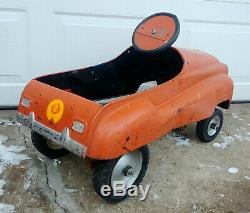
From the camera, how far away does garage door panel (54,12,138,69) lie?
333 cm

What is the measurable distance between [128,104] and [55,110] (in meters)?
0.45

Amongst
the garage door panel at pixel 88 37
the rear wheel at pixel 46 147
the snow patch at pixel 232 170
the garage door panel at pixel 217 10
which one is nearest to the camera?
the rear wheel at pixel 46 147

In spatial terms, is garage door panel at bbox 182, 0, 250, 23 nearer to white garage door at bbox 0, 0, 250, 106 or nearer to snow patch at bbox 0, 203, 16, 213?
white garage door at bbox 0, 0, 250, 106

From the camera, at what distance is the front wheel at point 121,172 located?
2047mm

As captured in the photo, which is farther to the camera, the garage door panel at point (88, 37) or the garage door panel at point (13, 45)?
the garage door panel at point (88, 37)

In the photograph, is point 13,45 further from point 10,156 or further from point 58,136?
point 58,136

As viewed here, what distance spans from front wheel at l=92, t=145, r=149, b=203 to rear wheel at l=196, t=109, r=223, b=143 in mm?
833

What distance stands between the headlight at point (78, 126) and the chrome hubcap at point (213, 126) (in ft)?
4.58

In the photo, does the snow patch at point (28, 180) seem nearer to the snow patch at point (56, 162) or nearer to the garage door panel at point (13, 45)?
the snow patch at point (56, 162)

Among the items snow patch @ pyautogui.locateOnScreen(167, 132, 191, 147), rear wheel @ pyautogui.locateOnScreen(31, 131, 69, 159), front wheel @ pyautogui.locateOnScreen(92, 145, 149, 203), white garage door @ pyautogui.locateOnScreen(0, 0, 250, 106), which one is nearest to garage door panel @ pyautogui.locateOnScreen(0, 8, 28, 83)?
white garage door @ pyautogui.locateOnScreen(0, 0, 250, 106)

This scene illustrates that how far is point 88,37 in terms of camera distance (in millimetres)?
3404

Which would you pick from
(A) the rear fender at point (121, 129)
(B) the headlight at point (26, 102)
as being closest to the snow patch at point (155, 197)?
(A) the rear fender at point (121, 129)

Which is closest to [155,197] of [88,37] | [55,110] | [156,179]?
[156,179]

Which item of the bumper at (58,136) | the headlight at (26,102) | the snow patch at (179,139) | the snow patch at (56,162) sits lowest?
the snow patch at (179,139)
